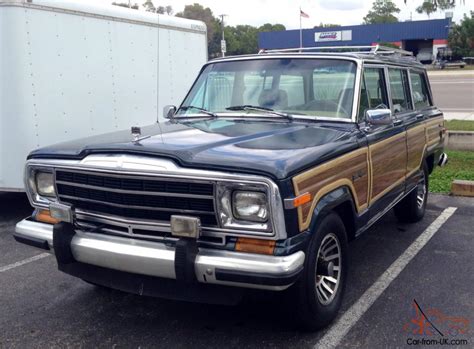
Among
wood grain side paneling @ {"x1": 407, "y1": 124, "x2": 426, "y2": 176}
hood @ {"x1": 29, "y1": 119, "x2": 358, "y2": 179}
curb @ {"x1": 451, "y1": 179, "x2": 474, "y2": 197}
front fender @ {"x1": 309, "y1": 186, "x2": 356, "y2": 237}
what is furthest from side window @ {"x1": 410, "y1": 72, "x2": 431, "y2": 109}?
front fender @ {"x1": 309, "y1": 186, "x2": 356, "y2": 237}

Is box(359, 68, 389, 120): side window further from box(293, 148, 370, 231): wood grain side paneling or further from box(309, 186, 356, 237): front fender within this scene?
box(309, 186, 356, 237): front fender

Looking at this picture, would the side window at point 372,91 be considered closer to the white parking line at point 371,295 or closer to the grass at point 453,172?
the white parking line at point 371,295

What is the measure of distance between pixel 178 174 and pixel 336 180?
3.84 ft

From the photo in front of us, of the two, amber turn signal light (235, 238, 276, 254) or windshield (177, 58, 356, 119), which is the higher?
windshield (177, 58, 356, 119)

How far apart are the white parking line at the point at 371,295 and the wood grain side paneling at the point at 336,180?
0.74 m

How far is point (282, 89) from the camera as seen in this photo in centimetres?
478

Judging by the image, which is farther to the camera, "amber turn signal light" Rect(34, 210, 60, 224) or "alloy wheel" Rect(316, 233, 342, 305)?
"amber turn signal light" Rect(34, 210, 60, 224)

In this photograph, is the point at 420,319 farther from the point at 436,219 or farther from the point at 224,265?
the point at 436,219

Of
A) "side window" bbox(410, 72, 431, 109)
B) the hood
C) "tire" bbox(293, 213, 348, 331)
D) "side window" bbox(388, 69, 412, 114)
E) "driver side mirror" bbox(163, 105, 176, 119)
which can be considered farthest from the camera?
"side window" bbox(410, 72, 431, 109)

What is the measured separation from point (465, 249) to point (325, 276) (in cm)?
240

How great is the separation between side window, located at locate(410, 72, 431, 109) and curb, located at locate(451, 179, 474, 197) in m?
1.50

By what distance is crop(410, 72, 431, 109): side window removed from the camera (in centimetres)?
621

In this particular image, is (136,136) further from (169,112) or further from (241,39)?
(241,39)

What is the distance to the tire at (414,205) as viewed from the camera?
6246mm
